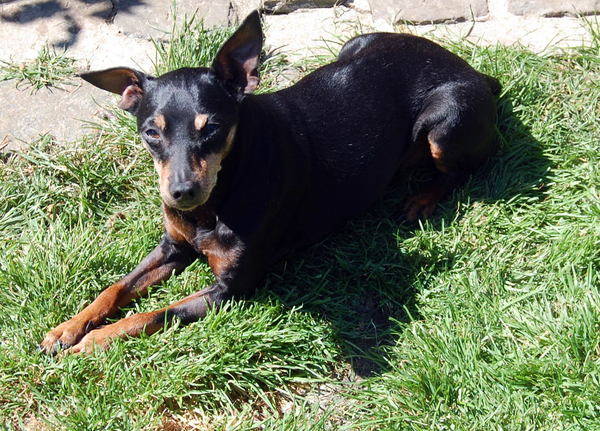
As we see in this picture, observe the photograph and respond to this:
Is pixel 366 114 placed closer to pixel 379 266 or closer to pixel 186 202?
pixel 379 266

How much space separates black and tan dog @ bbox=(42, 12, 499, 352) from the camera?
4.11 m

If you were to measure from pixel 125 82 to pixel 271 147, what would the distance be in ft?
3.00

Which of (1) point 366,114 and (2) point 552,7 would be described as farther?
(2) point 552,7

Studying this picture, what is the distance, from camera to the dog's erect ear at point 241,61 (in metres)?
4.17

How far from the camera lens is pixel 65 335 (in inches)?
172

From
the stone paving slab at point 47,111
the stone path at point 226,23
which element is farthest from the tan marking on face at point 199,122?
the stone path at point 226,23

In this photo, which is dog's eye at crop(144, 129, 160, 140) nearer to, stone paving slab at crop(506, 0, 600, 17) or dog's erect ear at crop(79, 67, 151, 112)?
dog's erect ear at crop(79, 67, 151, 112)

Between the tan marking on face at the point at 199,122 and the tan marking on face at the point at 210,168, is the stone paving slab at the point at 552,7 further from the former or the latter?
the tan marking on face at the point at 199,122

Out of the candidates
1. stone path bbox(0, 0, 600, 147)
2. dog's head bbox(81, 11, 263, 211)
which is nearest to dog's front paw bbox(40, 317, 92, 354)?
dog's head bbox(81, 11, 263, 211)

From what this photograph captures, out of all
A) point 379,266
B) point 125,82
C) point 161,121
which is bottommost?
point 379,266

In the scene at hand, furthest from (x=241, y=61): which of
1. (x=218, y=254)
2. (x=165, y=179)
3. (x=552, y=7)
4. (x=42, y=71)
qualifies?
(x=552, y=7)

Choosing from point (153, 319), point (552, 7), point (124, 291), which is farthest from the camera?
point (552, 7)

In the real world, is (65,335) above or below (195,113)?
below

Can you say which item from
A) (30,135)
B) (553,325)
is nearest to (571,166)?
(553,325)
